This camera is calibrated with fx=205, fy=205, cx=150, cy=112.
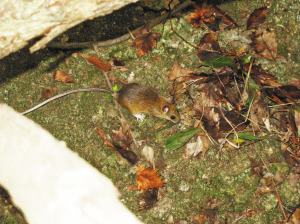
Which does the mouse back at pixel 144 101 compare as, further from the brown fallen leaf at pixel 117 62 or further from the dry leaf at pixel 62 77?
the dry leaf at pixel 62 77

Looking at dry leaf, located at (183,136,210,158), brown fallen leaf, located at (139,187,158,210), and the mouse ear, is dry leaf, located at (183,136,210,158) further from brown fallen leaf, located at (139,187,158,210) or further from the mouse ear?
brown fallen leaf, located at (139,187,158,210)

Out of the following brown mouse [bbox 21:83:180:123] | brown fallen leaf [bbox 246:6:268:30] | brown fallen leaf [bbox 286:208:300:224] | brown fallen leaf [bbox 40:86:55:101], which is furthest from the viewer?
brown fallen leaf [bbox 246:6:268:30]

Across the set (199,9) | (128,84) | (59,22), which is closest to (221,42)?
(199,9)

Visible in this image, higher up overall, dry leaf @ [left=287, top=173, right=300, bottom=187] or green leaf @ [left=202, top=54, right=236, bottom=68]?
green leaf @ [left=202, top=54, right=236, bottom=68]

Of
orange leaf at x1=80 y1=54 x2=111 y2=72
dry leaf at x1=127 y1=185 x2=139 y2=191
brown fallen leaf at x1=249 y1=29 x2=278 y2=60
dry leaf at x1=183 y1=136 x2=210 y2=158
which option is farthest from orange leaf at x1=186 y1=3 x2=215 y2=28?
dry leaf at x1=127 y1=185 x2=139 y2=191

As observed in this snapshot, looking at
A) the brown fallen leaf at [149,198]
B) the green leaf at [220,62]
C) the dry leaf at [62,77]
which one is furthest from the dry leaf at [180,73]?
the brown fallen leaf at [149,198]

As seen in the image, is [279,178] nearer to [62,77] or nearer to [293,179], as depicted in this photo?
[293,179]

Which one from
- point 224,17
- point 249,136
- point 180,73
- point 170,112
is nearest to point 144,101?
point 170,112
